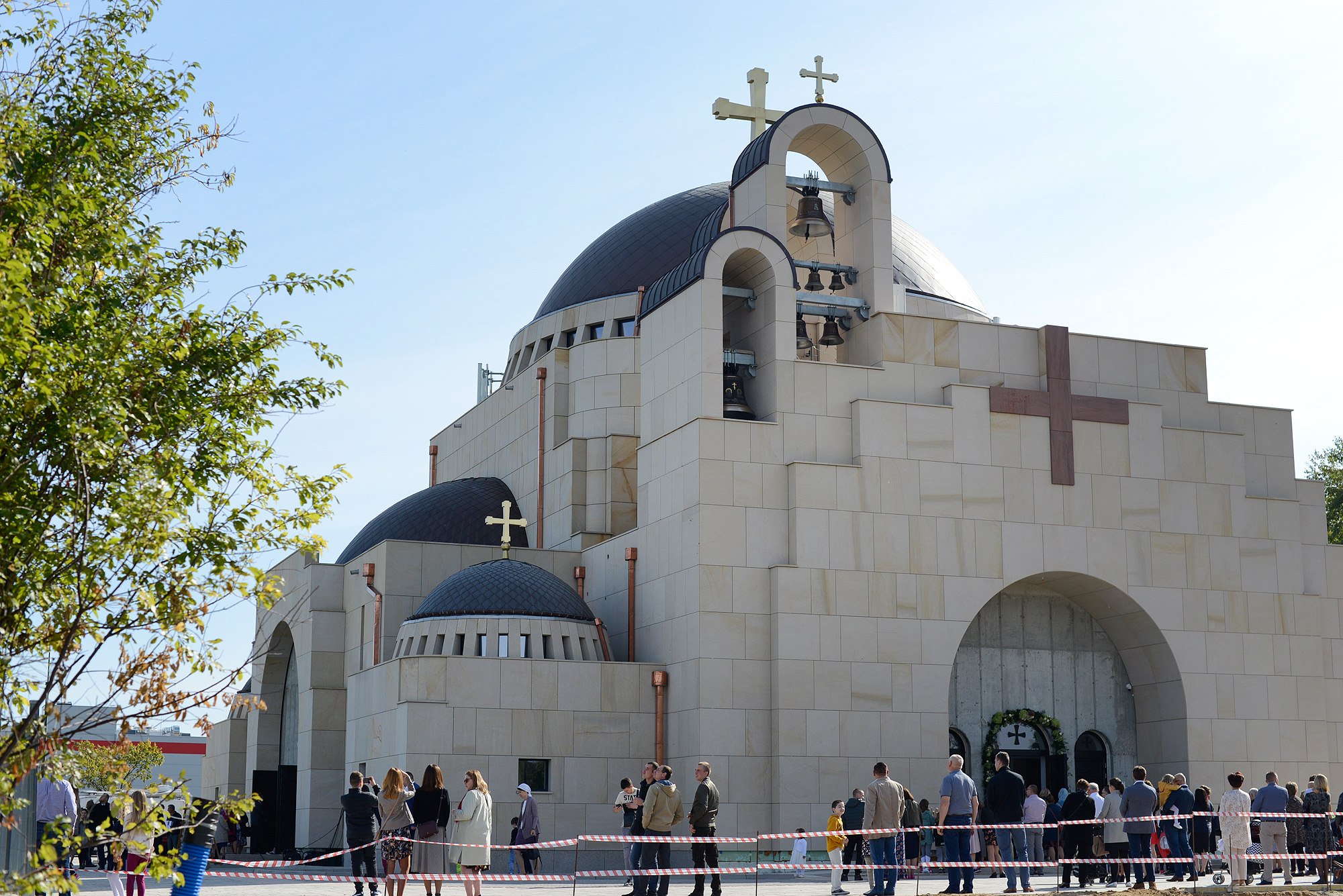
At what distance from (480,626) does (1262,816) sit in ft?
44.2

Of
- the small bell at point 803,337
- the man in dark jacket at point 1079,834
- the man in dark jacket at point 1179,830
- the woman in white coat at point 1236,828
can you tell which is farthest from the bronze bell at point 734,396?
the woman in white coat at point 1236,828

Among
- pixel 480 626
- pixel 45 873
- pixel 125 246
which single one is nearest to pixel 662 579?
pixel 480 626

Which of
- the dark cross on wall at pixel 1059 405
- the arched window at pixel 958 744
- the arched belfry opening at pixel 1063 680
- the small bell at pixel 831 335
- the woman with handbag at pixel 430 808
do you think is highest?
the small bell at pixel 831 335

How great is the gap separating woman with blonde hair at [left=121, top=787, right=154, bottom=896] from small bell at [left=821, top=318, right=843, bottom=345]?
1593cm

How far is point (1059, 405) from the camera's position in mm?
27938

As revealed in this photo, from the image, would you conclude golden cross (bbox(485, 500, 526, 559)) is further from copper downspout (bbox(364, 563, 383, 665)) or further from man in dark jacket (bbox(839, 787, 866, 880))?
man in dark jacket (bbox(839, 787, 866, 880))

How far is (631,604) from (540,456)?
22.4 feet

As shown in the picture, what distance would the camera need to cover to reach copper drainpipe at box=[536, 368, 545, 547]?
33812 millimetres

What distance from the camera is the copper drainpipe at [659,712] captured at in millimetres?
26438

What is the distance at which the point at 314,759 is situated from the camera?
3189 cm

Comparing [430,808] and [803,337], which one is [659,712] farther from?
[430,808]

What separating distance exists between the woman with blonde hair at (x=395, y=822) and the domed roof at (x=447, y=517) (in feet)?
53.9

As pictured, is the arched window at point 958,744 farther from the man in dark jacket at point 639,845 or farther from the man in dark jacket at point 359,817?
the man in dark jacket at point 359,817

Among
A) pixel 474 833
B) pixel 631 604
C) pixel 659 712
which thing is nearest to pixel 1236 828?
pixel 474 833
